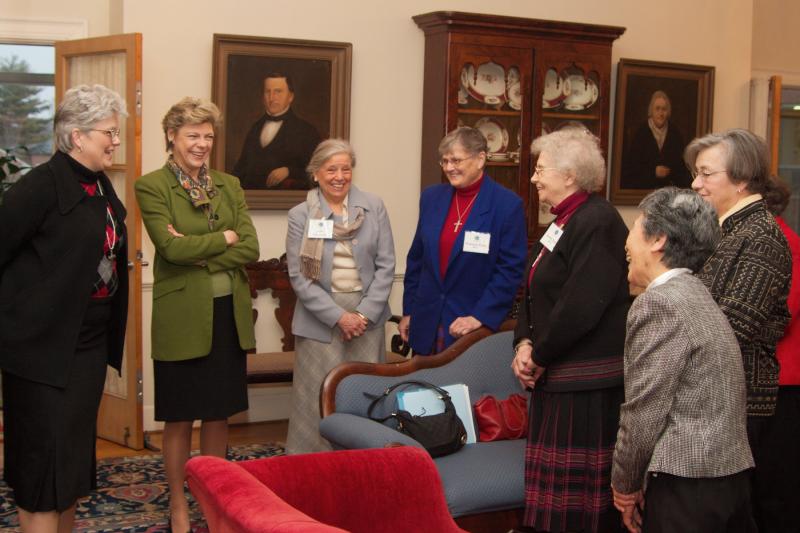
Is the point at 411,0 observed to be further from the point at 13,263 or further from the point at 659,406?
the point at 659,406

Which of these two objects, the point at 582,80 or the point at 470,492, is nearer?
the point at 470,492

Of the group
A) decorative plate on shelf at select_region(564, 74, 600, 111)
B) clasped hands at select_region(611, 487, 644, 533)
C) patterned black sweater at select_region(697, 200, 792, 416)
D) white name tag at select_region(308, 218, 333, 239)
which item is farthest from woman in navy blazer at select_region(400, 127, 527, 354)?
decorative plate on shelf at select_region(564, 74, 600, 111)

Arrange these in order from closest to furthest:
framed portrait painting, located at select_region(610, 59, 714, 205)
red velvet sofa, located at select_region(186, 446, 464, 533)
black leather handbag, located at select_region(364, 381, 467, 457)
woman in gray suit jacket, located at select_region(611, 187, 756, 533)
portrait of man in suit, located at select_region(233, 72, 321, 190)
Result: 1. red velvet sofa, located at select_region(186, 446, 464, 533)
2. woman in gray suit jacket, located at select_region(611, 187, 756, 533)
3. black leather handbag, located at select_region(364, 381, 467, 457)
4. portrait of man in suit, located at select_region(233, 72, 321, 190)
5. framed portrait painting, located at select_region(610, 59, 714, 205)

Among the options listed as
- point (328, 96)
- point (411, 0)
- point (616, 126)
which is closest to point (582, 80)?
point (616, 126)

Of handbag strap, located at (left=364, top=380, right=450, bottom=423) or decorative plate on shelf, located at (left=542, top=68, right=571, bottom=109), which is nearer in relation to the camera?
handbag strap, located at (left=364, top=380, right=450, bottom=423)

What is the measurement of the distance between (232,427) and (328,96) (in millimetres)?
2212

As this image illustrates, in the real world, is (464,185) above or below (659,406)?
above

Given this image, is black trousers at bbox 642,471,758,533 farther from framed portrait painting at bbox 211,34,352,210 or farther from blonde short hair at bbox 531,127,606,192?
framed portrait painting at bbox 211,34,352,210

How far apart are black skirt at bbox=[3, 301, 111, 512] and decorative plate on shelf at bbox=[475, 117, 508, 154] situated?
12.4 feet

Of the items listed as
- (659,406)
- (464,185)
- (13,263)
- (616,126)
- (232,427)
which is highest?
(616,126)

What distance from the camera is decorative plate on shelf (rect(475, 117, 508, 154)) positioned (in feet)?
21.8

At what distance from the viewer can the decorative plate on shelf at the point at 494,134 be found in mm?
6645

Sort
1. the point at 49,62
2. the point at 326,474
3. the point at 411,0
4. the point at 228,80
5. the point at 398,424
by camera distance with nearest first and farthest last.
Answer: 1. the point at 326,474
2. the point at 398,424
3. the point at 228,80
4. the point at 411,0
5. the point at 49,62

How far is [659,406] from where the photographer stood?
273cm
